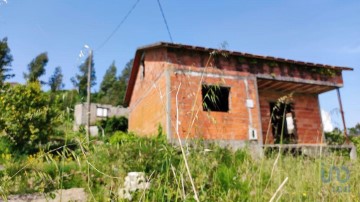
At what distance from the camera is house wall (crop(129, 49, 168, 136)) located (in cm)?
1134

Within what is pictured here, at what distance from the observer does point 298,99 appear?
14.0m

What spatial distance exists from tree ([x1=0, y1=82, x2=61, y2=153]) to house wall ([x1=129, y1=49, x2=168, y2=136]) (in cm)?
372

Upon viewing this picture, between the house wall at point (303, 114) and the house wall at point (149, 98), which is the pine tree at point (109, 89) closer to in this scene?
the house wall at point (149, 98)

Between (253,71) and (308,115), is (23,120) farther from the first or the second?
(308,115)

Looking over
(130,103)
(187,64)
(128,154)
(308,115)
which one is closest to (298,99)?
(308,115)

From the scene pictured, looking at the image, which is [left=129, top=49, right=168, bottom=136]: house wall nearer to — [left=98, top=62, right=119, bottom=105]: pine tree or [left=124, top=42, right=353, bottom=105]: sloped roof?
[left=124, top=42, right=353, bottom=105]: sloped roof

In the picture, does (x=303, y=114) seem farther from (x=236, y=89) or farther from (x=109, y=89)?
(x=109, y=89)

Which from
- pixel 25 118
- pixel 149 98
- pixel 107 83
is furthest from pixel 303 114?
pixel 107 83

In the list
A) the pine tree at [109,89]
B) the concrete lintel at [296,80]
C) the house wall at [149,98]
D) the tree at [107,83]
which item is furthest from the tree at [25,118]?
the tree at [107,83]

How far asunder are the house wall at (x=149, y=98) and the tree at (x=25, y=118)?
12.2ft

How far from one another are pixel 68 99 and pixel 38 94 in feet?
41.1

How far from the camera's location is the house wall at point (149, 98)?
11.3 m

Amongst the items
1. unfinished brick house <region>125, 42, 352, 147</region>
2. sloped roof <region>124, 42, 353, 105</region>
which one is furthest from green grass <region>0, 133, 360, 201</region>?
sloped roof <region>124, 42, 353, 105</region>

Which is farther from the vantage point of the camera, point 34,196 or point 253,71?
point 253,71
